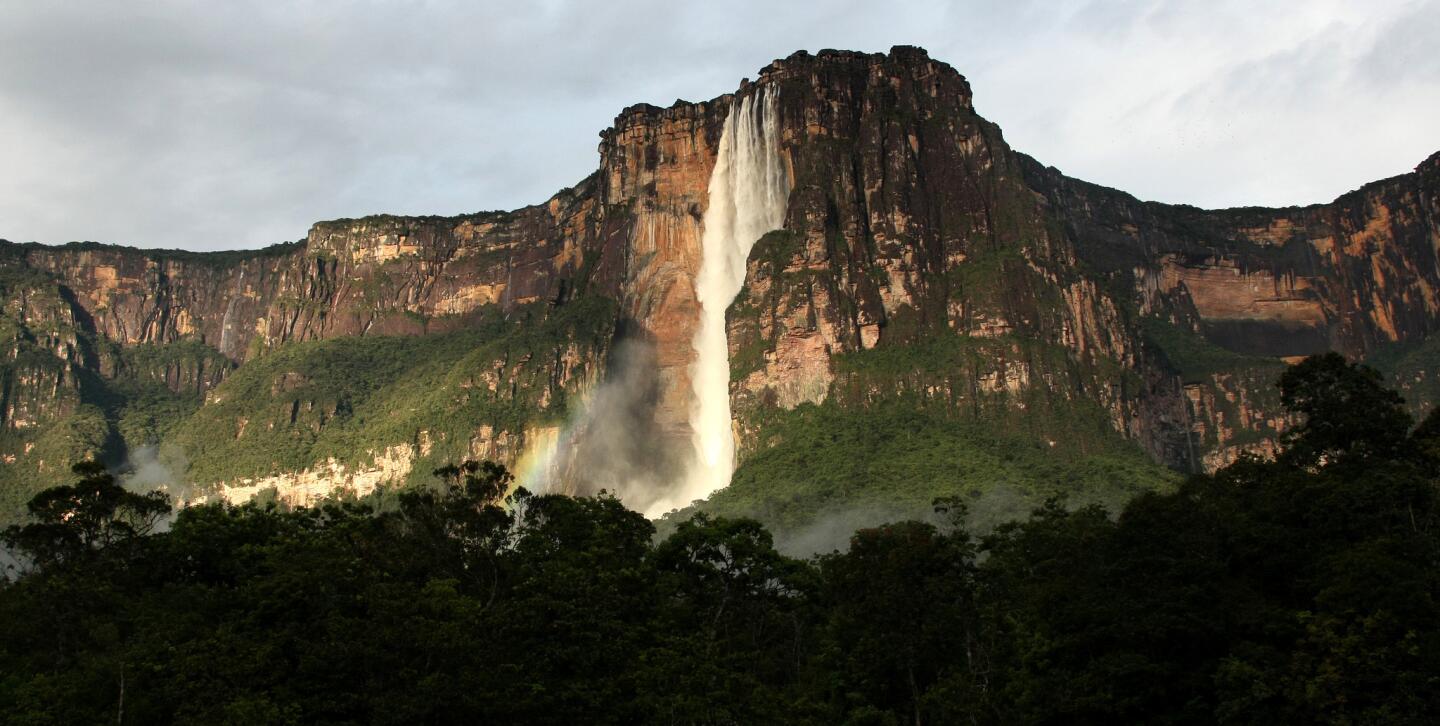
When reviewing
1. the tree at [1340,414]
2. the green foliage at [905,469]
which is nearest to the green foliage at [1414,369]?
the green foliage at [905,469]

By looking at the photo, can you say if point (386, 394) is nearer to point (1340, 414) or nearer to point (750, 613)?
point (750, 613)

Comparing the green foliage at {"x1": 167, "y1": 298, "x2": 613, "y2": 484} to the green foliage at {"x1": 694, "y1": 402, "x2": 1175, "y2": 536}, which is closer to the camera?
the green foliage at {"x1": 694, "y1": 402, "x2": 1175, "y2": 536}

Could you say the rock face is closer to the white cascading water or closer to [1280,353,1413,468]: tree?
the white cascading water

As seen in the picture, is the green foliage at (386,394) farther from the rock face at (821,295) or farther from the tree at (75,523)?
the tree at (75,523)

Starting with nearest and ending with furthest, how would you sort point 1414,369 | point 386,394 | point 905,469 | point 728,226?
1. point 905,469
2. point 728,226
3. point 1414,369
4. point 386,394

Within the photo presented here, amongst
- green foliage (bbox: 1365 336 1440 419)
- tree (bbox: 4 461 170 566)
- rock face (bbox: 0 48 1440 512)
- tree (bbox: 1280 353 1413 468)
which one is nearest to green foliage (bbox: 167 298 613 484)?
rock face (bbox: 0 48 1440 512)

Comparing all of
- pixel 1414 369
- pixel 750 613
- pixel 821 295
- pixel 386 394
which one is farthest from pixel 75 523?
pixel 1414 369
